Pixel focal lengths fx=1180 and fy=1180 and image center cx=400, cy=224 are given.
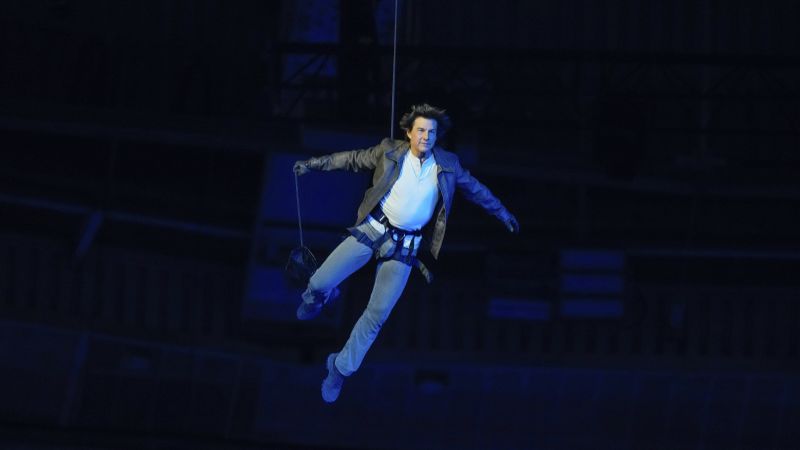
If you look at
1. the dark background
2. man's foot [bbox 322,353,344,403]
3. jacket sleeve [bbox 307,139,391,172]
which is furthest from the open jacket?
the dark background

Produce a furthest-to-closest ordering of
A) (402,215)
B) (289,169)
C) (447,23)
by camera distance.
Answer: (447,23), (289,169), (402,215)

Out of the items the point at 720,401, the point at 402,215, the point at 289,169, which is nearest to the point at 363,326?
the point at 402,215

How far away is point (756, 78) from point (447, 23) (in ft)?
9.81

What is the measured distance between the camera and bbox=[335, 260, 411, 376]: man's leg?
717 centimetres

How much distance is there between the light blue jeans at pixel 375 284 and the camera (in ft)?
23.5

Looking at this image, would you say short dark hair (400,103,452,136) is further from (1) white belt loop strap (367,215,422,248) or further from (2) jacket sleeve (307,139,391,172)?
(1) white belt loop strap (367,215,422,248)

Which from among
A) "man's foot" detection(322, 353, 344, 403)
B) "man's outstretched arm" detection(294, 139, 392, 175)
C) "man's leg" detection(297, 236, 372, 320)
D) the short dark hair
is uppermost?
the short dark hair

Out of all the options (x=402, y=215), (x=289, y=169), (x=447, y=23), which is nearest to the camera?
(x=402, y=215)

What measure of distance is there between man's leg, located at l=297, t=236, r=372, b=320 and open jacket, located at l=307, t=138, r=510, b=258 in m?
0.18

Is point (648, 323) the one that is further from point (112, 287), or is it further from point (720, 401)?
point (112, 287)

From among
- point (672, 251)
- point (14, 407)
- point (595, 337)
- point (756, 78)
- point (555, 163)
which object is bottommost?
point (14, 407)

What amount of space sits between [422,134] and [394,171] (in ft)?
1.02

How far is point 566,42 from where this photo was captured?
11.2m

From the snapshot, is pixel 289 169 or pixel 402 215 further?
pixel 289 169
